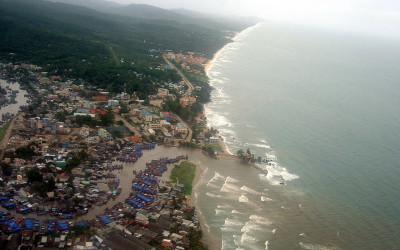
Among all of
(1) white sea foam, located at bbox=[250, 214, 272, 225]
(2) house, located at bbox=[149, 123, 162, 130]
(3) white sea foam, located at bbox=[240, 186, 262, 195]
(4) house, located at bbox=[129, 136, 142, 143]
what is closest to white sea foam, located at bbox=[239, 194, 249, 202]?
(3) white sea foam, located at bbox=[240, 186, 262, 195]

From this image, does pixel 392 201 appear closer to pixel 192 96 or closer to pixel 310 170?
pixel 310 170

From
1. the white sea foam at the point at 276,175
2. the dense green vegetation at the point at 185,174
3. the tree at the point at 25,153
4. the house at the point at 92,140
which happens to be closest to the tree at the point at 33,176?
the tree at the point at 25,153

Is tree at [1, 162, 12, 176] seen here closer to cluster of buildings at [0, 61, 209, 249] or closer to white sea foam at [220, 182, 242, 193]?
cluster of buildings at [0, 61, 209, 249]

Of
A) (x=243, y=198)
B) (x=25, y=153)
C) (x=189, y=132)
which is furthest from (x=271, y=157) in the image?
(x=25, y=153)

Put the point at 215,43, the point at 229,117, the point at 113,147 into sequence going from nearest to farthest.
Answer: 1. the point at 113,147
2. the point at 229,117
3. the point at 215,43

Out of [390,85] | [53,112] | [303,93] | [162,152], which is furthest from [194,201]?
[390,85]

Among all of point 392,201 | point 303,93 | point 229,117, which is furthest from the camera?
point 303,93

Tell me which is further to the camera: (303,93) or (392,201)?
(303,93)
